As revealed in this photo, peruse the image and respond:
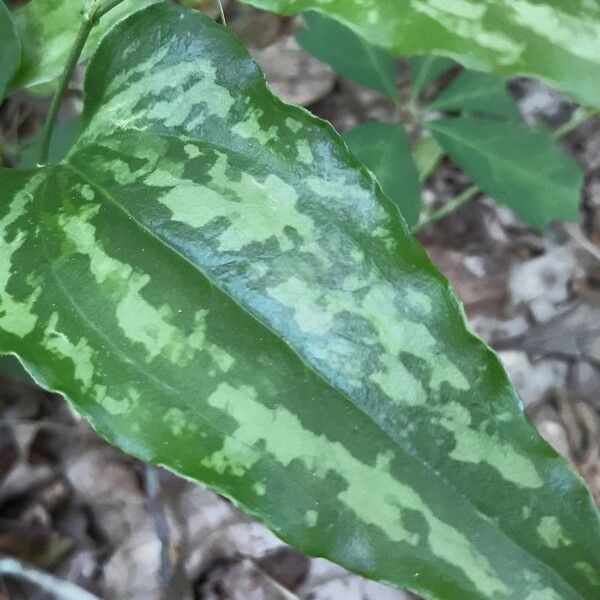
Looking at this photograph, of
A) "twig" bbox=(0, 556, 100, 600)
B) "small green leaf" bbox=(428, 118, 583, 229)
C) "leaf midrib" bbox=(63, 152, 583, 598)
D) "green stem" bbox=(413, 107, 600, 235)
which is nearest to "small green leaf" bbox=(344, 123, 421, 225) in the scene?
"small green leaf" bbox=(428, 118, 583, 229)

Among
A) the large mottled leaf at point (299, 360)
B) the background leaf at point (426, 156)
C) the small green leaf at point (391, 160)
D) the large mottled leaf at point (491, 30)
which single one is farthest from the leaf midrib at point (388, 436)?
the background leaf at point (426, 156)

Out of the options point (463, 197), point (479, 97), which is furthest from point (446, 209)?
point (479, 97)

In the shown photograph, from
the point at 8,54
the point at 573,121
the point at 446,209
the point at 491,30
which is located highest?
the point at 491,30

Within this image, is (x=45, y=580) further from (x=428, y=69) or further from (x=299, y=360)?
(x=428, y=69)

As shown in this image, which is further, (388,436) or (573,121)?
(573,121)

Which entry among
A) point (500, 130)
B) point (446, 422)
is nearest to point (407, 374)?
point (446, 422)

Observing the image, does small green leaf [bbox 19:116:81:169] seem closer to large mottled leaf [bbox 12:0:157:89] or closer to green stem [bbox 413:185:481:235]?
large mottled leaf [bbox 12:0:157:89]
